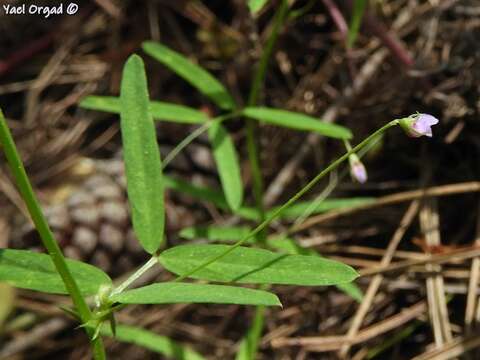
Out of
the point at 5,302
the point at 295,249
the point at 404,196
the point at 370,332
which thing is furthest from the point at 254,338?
the point at 5,302

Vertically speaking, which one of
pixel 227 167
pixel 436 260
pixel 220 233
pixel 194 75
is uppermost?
pixel 194 75

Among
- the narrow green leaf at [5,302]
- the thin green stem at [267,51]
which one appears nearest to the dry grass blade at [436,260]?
the thin green stem at [267,51]

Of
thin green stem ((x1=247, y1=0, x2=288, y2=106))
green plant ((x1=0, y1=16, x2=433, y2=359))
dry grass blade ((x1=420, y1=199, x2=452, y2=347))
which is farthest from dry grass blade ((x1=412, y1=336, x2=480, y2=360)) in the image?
thin green stem ((x1=247, y1=0, x2=288, y2=106))

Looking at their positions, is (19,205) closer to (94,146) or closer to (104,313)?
(94,146)

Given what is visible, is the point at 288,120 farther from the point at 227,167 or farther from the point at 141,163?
the point at 141,163

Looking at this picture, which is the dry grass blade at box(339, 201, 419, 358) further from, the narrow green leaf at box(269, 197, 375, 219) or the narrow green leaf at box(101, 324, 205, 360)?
the narrow green leaf at box(101, 324, 205, 360)

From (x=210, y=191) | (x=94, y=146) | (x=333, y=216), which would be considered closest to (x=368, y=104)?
(x=333, y=216)

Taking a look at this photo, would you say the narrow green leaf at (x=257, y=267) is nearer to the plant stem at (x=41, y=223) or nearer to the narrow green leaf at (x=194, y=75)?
the plant stem at (x=41, y=223)
